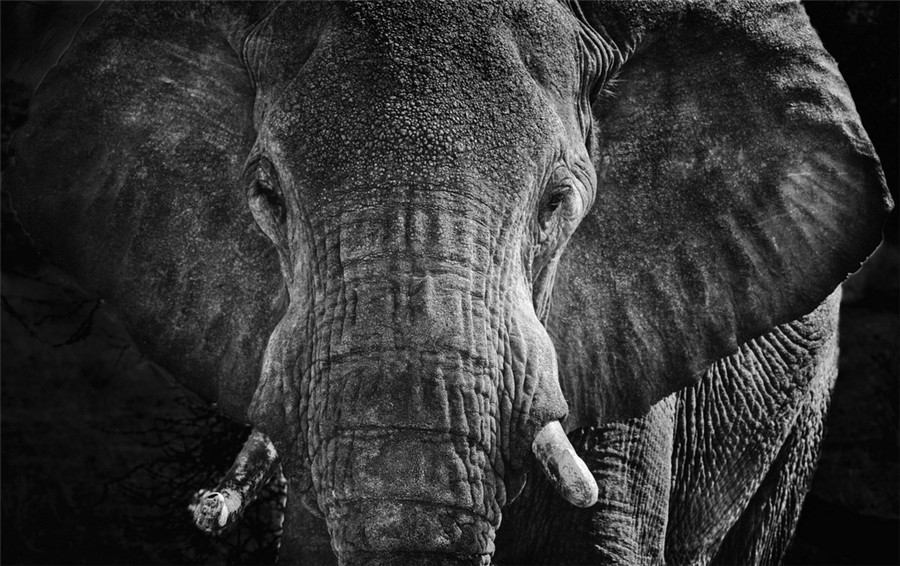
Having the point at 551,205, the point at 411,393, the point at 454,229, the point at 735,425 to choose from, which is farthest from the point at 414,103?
the point at 735,425

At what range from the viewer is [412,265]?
1.86 m

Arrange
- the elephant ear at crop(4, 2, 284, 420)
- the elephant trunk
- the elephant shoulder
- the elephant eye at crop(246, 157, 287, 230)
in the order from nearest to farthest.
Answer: the elephant trunk
the elephant eye at crop(246, 157, 287, 230)
the elephant ear at crop(4, 2, 284, 420)
the elephant shoulder

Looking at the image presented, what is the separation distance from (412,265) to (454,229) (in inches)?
3.1

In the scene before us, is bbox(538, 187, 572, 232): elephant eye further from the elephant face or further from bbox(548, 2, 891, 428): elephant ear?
bbox(548, 2, 891, 428): elephant ear

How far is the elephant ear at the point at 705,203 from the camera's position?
89.4 inches

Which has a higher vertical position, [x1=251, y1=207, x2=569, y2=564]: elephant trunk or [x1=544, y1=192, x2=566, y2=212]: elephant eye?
[x1=544, y1=192, x2=566, y2=212]: elephant eye

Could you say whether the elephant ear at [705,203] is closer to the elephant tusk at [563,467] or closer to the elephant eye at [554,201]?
the elephant eye at [554,201]

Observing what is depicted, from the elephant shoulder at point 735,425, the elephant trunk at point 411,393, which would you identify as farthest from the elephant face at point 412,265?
the elephant shoulder at point 735,425

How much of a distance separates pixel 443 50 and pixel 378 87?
0.11 meters

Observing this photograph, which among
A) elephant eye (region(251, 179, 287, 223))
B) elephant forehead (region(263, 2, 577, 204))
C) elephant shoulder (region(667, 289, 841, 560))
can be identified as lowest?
elephant shoulder (region(667, 289, 841, 560))

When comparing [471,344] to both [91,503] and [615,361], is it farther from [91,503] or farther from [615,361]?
[91,503]

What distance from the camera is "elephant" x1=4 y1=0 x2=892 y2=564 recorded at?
1860 mm

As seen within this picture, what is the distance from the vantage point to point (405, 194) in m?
1.88

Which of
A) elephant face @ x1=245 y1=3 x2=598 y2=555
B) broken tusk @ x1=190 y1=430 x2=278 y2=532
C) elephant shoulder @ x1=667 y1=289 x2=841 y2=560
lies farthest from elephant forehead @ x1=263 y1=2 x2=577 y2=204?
elephant shoulder @ x1=667 y1=289 x2=841 y2=560
